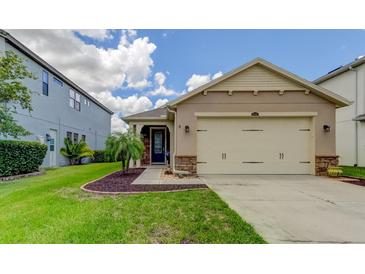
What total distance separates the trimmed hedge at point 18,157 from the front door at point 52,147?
4432mm

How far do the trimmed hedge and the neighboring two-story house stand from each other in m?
2.39

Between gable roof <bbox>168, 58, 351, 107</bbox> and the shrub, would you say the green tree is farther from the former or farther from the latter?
the shrub

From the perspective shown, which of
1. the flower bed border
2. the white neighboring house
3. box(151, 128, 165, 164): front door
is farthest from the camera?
box(151, 128, 165, 164): front door

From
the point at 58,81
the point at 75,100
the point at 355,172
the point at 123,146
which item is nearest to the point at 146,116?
the point at 123,146

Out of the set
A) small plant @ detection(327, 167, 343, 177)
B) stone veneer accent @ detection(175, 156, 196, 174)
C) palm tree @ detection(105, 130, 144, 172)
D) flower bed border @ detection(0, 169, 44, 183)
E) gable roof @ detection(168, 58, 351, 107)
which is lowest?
flower bed border @ detection(0, 169, 44, 183)

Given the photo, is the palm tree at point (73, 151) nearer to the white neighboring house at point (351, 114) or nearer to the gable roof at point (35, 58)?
the gable roof at point (35, 58)

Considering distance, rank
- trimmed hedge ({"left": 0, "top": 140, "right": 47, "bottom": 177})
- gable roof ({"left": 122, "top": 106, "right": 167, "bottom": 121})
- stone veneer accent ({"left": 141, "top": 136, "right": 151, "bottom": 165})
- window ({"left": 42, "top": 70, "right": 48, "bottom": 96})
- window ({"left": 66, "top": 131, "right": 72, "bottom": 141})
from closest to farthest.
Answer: trimmed hedge ({"left": 0, "top": 140, "right": 47, "bottom": 177}) < gable roof ({"left": 122, "top": 106, "right": 167, "bottom": 121}) < stone veneer accent ({"left": 141, "top": 136, "right": 151, "bottom": 165}) < window ({"left": 42, "top": 70, "right": 48, "bottom": 96}) < window ({"left": 66, "top": 131, "right": 72, "bottom": 141})

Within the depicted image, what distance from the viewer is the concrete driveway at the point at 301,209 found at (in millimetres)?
3805

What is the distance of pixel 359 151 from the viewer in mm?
14320

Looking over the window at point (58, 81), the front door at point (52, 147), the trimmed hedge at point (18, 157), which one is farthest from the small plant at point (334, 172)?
the window at point (58, 81)

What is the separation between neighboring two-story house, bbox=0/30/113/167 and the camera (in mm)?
12734

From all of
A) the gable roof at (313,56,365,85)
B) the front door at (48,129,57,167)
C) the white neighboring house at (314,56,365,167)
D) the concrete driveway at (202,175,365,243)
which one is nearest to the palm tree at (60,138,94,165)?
the front door at (48,129,57,167)
